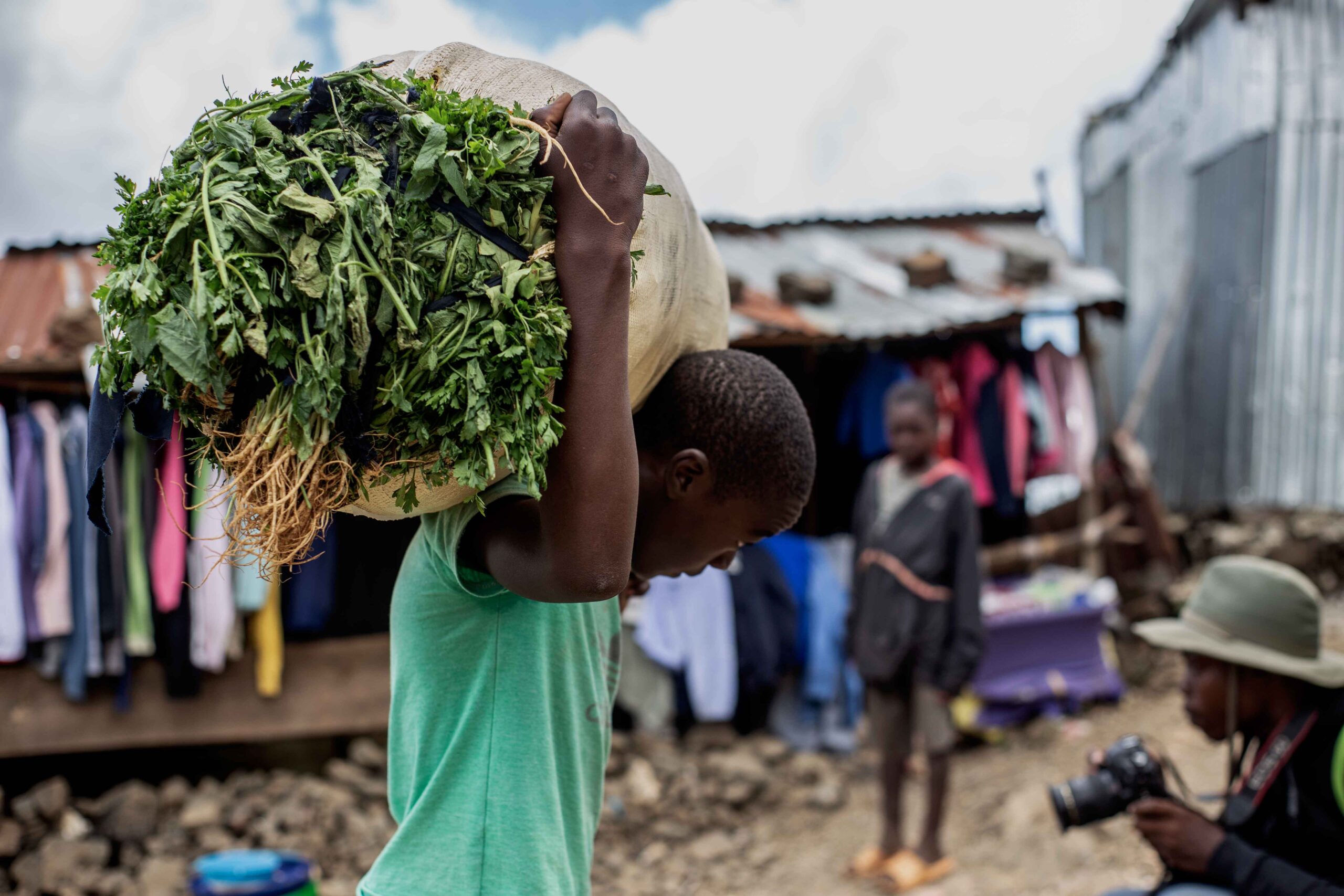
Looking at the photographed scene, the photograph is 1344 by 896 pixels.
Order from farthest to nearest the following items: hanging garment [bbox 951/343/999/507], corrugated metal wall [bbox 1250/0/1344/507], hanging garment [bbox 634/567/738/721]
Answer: corrugated metal wall [bbox 1250/0/1344/507], hanging garment [bbox 951/343/999/507], hanging garment [bbox 634/567/738/721]

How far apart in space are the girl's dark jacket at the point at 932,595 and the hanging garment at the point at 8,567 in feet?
12.6

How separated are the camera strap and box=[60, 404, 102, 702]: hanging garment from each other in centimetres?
458

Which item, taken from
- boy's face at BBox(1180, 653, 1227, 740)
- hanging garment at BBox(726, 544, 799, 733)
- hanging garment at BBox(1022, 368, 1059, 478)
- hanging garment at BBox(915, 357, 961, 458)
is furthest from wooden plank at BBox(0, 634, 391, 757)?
hanging garment at BBox(1022, 368, 1059, 478)

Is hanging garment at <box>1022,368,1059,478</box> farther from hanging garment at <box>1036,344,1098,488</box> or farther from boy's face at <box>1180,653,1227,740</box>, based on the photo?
boy's face at <box>1180,653,1227,740</box>

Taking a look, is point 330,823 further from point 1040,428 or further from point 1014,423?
point 1040,428

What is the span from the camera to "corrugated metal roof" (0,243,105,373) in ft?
15.6

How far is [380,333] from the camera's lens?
96 centimetres

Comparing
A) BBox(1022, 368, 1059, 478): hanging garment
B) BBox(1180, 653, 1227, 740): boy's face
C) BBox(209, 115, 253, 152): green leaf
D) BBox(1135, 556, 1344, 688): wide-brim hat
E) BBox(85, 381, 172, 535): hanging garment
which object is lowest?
BBox(1180, 653, 1227, 740): boy's face

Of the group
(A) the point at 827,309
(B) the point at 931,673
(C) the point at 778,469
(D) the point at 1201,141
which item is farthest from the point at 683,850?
(D) the point at 1201,141

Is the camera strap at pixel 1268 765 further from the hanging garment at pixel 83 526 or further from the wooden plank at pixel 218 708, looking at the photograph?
the hanging garment at pixel 83 526

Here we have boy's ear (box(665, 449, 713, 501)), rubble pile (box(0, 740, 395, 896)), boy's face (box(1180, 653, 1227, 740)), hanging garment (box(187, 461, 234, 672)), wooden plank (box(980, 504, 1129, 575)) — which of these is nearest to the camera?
boy's ear (box(665, 449, 713, 501))

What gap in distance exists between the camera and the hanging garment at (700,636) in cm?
609

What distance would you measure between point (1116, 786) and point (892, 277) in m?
4.80

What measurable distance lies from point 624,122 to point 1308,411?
7.78m
